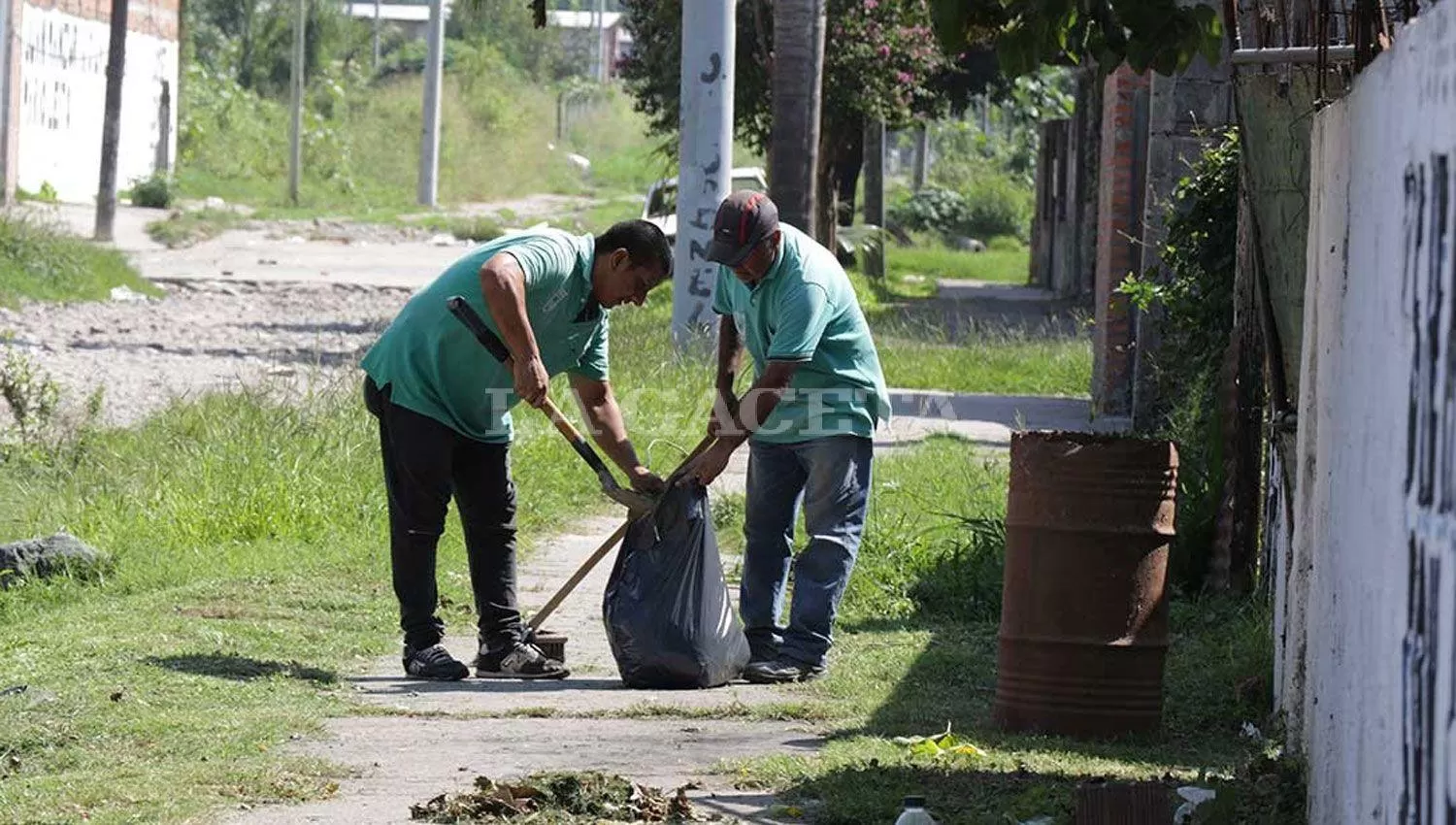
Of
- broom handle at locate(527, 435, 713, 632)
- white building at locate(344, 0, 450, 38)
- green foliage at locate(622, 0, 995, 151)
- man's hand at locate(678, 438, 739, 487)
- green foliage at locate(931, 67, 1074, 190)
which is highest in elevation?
white building at locate(344, 0, 450, 38)

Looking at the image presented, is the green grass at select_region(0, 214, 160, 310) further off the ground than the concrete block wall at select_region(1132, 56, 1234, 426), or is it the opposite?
the concrete block wall at select_region(1132, 56, 1234, 426)

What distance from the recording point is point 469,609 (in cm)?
938

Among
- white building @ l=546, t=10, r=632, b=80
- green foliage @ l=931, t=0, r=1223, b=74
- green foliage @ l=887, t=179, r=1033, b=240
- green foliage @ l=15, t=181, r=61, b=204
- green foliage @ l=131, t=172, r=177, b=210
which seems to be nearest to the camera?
green foliage @ l=931, t=0, r=1223, b=74

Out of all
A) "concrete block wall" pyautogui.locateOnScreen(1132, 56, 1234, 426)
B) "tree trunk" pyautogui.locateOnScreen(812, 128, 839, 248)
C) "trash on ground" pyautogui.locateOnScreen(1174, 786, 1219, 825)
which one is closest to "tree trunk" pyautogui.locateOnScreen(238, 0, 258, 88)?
"tree trunk" pyautogui.locateOnScreen(812, 128, 839, 248)

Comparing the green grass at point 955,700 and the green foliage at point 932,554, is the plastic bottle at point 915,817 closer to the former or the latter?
the green grass at point 955,700

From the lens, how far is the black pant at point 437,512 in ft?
25.5

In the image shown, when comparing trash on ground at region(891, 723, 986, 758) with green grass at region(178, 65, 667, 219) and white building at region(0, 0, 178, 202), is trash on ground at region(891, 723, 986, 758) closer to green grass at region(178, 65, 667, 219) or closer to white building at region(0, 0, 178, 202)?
white building at region(0, 0, 178, 202)

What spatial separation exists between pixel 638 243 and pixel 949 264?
31.4m

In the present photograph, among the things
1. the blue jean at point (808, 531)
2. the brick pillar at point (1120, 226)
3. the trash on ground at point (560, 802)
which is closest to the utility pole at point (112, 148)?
the brick pillar at point (1120, 226)

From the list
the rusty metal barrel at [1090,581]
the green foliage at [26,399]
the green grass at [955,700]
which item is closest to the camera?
the green grass at [955,700]

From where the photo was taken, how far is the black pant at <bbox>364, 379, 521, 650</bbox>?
306 inches

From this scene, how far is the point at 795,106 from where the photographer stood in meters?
18.0

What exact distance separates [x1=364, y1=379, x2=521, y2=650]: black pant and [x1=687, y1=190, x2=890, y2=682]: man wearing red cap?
0.80 metres

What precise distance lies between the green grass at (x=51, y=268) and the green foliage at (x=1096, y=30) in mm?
19112
